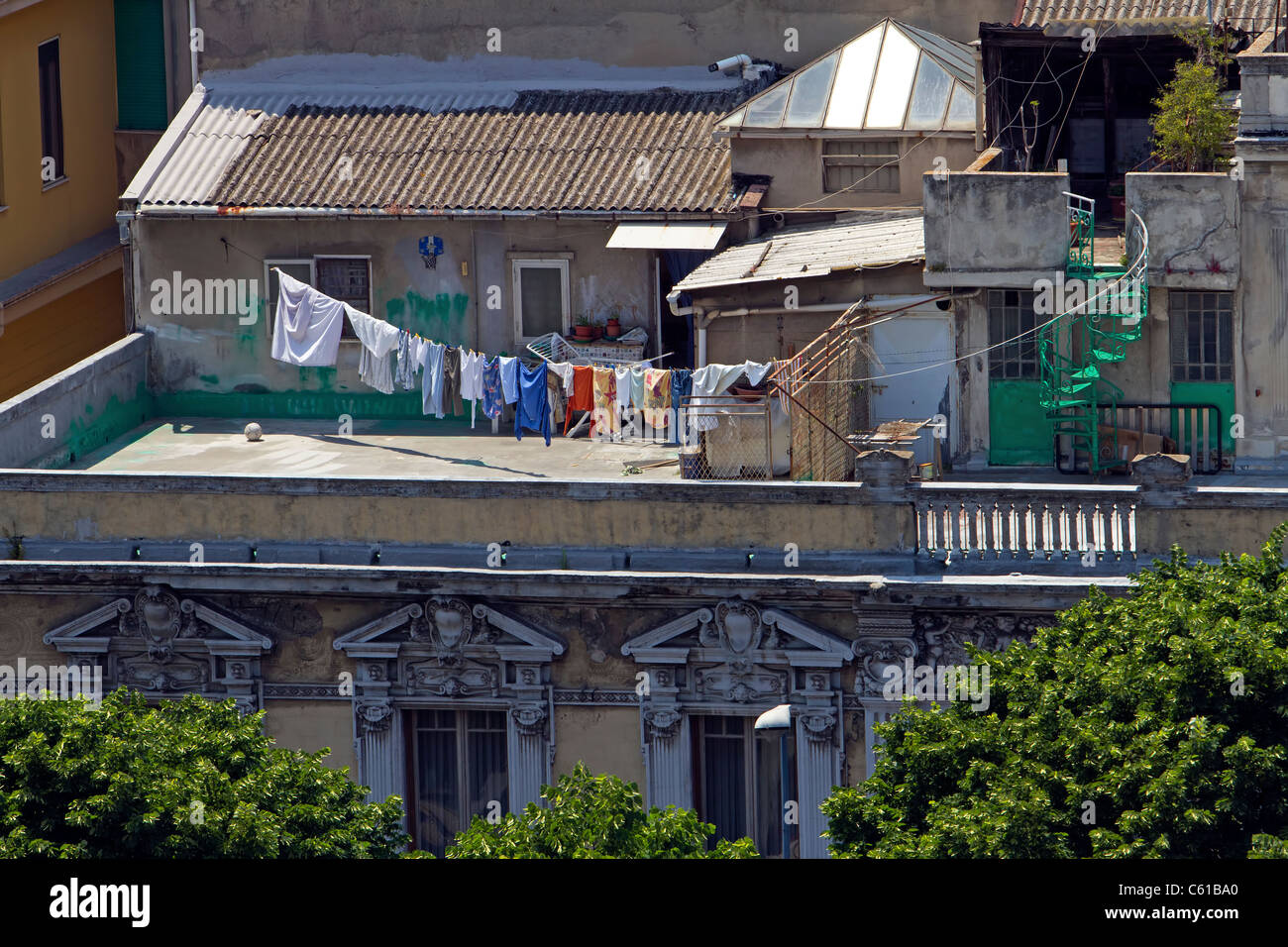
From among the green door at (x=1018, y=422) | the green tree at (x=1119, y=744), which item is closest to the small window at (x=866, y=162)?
the green door at (x=1018, y=422)

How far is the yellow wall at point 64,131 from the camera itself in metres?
40.7

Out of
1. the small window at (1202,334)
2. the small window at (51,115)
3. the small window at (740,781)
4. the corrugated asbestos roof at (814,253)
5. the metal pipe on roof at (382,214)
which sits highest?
the small window at (51,115)

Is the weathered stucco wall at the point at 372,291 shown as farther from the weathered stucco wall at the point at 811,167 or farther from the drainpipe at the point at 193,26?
the drainpipe at the point at 193,26

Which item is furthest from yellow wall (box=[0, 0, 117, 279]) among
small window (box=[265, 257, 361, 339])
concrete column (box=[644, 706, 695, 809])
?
concrete column (box=[644, 706, 695, 809])

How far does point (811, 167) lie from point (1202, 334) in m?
6.46

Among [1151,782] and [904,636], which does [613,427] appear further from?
[1151,782]

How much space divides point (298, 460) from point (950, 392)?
29.3ft

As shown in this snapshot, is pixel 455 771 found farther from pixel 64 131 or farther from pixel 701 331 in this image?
pixel 64 131

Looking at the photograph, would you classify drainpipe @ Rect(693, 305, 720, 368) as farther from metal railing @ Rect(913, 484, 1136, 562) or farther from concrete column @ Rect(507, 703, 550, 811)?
concrete column @ Rect(507, 703, 550, 811)

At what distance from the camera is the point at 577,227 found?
123 feet

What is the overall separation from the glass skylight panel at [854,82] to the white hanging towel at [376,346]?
690 cm

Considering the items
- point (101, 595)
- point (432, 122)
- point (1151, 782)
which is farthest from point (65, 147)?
point (1151, 782)

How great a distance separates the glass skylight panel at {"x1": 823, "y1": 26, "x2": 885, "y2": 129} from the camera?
3712cm

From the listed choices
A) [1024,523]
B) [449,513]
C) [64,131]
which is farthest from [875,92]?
[64,131]
